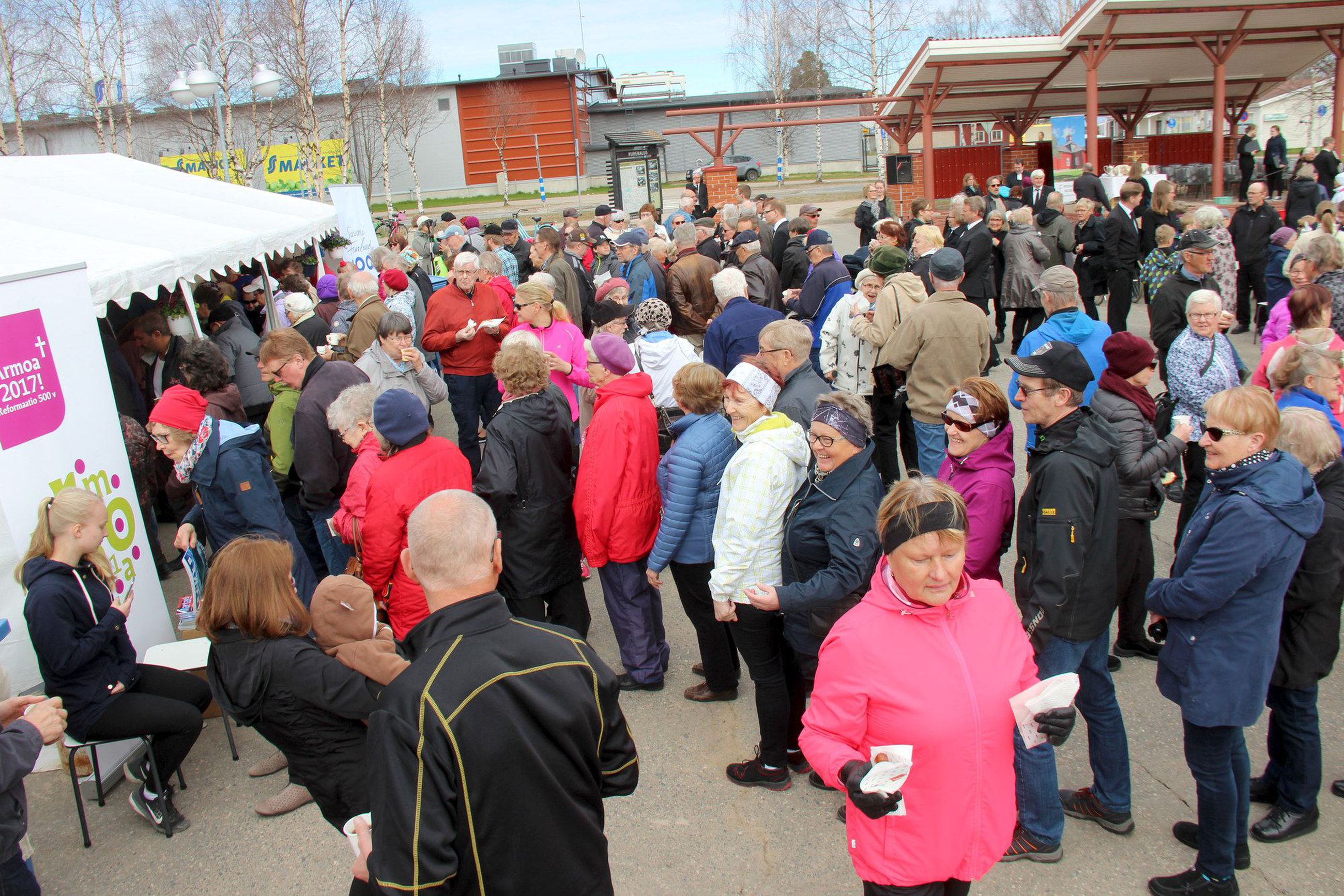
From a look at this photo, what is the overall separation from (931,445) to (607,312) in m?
2.39

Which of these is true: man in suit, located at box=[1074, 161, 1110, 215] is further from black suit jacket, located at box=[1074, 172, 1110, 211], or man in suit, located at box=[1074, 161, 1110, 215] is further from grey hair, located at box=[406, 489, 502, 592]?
grey hair, located at box=[406, 489, 502, 592]

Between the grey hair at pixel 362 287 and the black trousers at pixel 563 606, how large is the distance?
3797 mm

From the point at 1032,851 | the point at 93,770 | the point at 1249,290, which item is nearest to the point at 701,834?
the point at 1032,851

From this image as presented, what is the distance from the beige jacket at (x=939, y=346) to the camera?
5.79 metres

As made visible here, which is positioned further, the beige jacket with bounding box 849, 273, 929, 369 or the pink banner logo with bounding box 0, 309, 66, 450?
the beige jacket with bounding box 849, 273, 929, 369

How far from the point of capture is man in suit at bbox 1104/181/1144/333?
10227mm

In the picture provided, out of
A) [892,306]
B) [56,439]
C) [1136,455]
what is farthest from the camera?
[892,306]

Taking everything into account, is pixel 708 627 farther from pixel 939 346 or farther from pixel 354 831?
pixel 939 346

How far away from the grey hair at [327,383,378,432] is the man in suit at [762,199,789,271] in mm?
6270

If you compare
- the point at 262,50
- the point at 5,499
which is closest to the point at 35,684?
the point at 5,499

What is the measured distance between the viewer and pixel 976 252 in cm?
982

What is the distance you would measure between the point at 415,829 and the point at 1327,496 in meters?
3.29

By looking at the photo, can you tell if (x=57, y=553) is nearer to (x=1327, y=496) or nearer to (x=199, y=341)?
(x=199, y=341)

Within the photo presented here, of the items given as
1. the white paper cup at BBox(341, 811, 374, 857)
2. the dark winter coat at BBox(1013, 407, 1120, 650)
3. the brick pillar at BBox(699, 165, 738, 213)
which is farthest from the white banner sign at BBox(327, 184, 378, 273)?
the white paper cup at BBox(341, 811, 374, 857)
